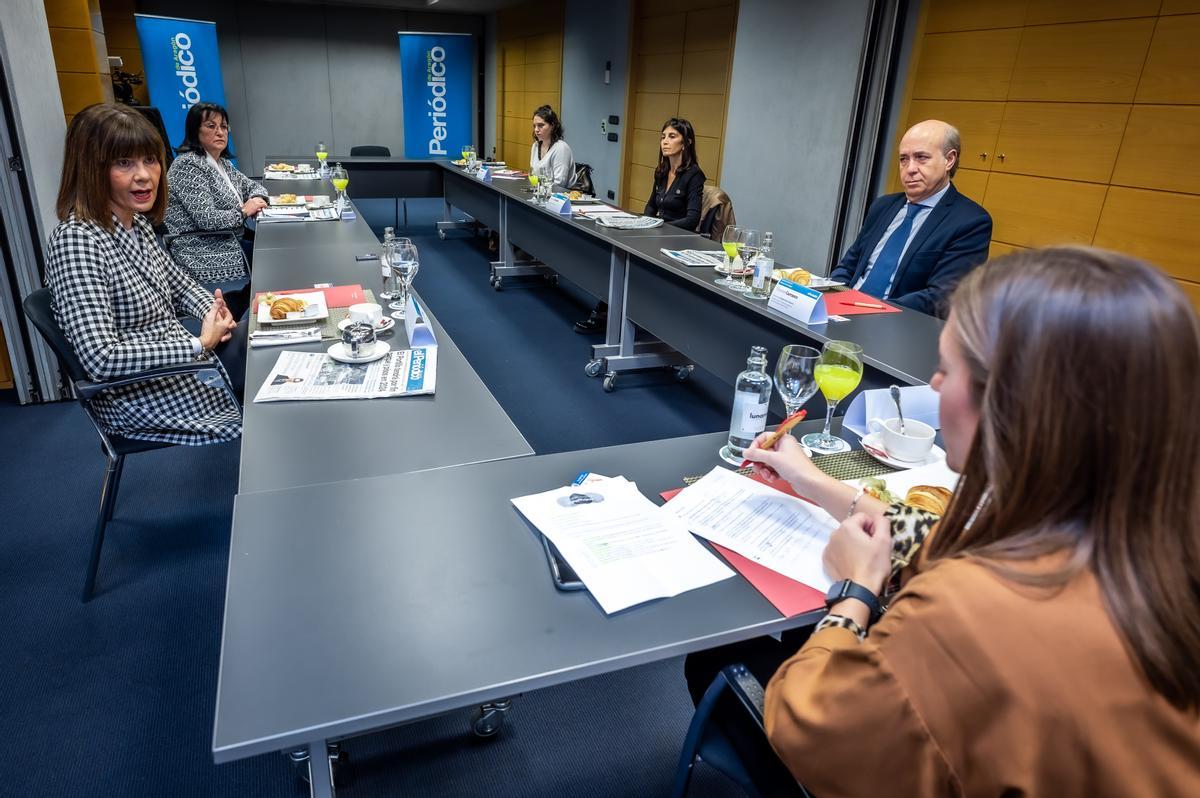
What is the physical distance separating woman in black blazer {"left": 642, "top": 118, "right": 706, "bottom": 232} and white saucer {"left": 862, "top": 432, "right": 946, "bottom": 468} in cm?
287

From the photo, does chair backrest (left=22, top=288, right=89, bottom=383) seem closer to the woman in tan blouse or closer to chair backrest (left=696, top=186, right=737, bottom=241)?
the woman in tan blouse

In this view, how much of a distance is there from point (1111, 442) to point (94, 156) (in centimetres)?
223

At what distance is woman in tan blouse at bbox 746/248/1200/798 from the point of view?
531 mm

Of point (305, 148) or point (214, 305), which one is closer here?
point (214, 305)

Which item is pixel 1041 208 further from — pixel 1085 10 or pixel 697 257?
pixel 697 257

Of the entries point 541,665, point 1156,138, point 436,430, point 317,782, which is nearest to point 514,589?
point 541,665

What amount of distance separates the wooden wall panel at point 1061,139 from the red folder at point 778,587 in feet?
11.1

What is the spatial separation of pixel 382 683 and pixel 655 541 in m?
0.43

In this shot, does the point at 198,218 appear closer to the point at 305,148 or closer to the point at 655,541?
the point at 655,541

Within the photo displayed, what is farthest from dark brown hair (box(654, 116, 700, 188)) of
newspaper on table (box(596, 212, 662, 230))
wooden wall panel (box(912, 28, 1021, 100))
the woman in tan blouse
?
the woman in tan blouse

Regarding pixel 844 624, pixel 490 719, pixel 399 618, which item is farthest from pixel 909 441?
pixel 490 719

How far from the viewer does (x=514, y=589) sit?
3.04 ft

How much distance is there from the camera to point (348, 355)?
169cm

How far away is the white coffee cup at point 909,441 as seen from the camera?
1.30 meters
